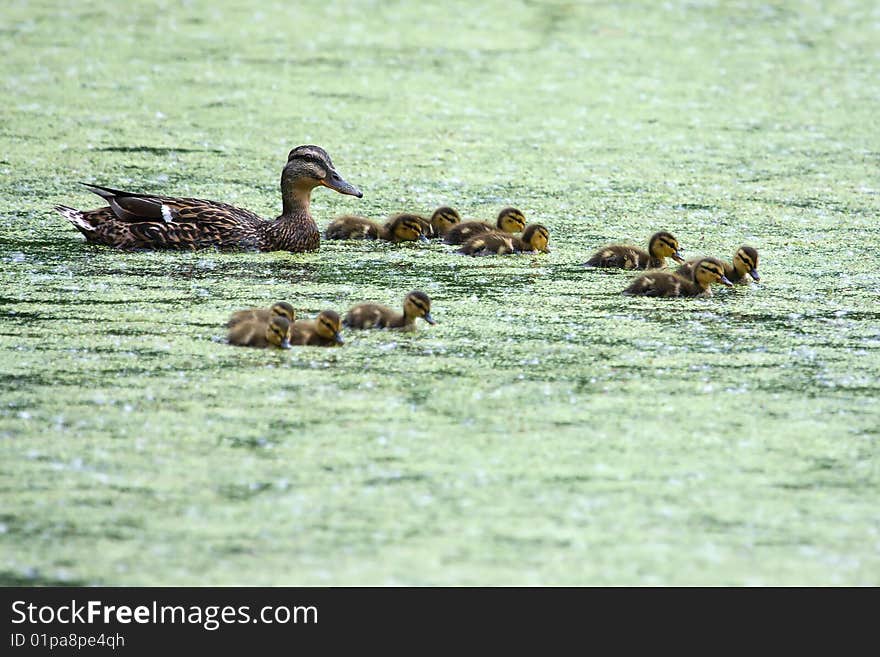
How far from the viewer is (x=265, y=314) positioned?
511 cm

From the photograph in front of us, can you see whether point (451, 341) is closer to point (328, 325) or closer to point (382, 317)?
point (382, 317)

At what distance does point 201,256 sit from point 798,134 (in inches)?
167

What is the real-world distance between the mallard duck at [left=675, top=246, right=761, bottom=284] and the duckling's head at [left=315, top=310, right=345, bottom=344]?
161 cm

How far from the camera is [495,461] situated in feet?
13.1

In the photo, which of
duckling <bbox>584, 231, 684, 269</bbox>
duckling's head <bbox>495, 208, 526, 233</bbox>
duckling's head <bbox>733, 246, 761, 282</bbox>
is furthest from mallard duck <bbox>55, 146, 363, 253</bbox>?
duckling's head <bbox>733, 246, 761, 282</bbox>

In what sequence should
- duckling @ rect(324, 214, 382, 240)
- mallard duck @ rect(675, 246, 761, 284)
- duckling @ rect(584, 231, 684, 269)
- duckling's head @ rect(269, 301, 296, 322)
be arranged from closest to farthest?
duckling's head @ rect(269, 301, 296, 322) < mallard duck @ rect(675, 246, 761, 284) < duckling @ rect(584, 231, 684, 269) < duckling @ rect(324, 214, 382, 240)

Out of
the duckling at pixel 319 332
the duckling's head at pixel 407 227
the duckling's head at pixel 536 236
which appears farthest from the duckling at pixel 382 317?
the duckling's head at pixel 407 227

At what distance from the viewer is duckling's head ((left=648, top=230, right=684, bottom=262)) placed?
6223 millimetres

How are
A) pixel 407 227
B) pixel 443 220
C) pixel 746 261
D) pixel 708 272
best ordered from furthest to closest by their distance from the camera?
pixel 443 220
pixel 407 227
pixel 746 261
pixel 708 272

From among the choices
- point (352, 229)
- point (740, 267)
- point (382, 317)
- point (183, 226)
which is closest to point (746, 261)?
point (740, 267)

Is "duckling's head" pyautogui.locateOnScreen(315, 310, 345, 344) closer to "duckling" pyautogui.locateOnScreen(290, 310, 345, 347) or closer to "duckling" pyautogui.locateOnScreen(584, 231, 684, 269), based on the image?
"duckling" pyautogui.locateOnScreen(290, 310, 345, 347)

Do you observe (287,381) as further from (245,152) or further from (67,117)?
(67,117)

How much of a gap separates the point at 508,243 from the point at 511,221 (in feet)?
0.74

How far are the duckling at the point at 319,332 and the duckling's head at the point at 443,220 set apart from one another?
186 centimetres
